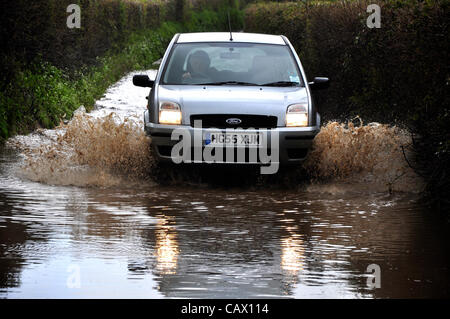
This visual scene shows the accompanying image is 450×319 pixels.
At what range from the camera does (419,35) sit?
10469 mm

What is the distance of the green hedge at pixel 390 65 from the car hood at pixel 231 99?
1403 mm

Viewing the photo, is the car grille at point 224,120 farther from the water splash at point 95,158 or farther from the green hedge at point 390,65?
the green hedge at point 390,65

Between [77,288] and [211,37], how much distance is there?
700 centimetres

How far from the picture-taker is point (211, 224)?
347 inches

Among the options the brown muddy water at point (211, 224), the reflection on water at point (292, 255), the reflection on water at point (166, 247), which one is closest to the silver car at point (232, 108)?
the brown muddy water at point (211, 224)

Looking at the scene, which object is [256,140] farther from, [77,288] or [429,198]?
[77,288]

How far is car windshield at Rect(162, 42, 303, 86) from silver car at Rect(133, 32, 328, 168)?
12 mm

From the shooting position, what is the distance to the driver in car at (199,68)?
12.0m

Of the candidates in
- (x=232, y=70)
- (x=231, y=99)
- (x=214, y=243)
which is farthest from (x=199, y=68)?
(x=214, y=243)

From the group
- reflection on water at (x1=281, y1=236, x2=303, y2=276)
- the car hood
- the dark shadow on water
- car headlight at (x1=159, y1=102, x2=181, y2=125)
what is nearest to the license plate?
the car hood

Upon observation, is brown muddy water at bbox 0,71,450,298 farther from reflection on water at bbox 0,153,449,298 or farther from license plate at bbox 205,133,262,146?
license plate at bbox 205,133,262,146

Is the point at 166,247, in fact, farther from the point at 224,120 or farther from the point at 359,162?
the point at 359,162

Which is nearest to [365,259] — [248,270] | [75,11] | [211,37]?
[248,270]

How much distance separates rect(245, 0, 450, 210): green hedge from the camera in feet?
33.3
